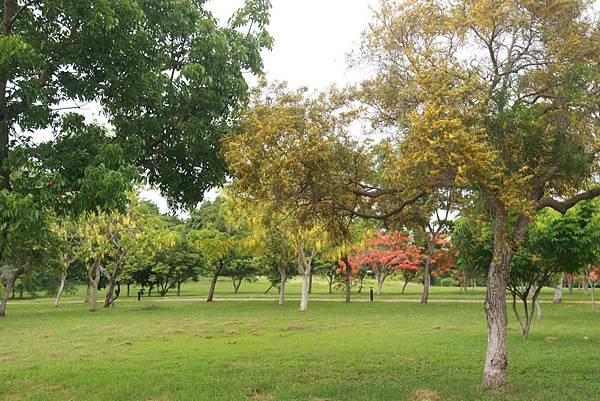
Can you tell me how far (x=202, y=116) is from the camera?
7836 millimetres

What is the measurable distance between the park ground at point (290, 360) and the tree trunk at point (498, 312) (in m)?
0.29

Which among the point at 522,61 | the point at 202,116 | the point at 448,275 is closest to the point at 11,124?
the point at 202,116

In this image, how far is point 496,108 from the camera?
24.4 feet

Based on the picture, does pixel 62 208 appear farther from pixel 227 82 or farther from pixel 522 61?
pixel 522 61

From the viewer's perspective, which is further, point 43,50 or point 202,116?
point 202,116

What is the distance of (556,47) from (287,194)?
4.44 m

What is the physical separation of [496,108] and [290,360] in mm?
7040

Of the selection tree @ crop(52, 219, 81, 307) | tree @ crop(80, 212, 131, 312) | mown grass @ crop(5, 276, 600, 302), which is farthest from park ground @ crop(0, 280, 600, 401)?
mown grass @ crop(5, 276, 600, 302)

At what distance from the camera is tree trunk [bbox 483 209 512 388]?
8312 mm

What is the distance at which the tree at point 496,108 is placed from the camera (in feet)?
22.7

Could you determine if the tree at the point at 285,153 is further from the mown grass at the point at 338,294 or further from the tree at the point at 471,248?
the mown grass at the point at 338,294

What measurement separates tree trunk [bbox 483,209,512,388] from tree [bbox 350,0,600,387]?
2 centimetres

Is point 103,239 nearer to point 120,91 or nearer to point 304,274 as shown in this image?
point 304,274

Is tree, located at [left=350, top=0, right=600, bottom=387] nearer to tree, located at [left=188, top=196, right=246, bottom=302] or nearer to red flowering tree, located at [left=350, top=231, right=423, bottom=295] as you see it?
tree, located at [left=188, top=196, right=246, bottom=302]
